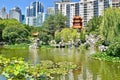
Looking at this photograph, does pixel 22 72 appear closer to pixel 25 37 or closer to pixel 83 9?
pixel 25 37

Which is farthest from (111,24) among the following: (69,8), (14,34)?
(69,8)

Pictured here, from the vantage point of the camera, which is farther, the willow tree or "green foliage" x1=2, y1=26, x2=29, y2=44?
"green foliage" x1=2, y1=26, x2=29, y2=44

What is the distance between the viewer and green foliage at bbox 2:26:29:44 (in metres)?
56.6

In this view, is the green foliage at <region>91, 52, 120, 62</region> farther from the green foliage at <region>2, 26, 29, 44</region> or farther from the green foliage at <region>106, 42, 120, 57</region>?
the green foliage at <region>2, 26, 29, 44</region>

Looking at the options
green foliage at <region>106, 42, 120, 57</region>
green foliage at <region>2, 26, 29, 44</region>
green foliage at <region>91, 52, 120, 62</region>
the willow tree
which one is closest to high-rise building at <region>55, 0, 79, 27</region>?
green foliage at <region>2, 26, 29, 44</region>

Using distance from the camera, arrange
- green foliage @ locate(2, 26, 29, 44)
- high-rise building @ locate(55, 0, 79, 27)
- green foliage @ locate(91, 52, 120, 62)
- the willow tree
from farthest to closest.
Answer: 1. high-rise building @ locate(55, 0, 79, 27)
2. green foliage @ locate(2, 26, 29, 44)
3. the willow tree
4. green foliage @ locate(91, 52, 120, 62)

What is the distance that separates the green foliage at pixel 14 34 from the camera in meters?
56.6

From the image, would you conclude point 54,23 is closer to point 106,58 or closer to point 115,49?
point 106,58

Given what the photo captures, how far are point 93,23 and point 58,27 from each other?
9126 mm

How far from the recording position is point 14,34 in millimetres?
56500

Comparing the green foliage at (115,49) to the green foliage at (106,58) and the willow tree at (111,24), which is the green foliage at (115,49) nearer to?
the green foliage at (106,58)

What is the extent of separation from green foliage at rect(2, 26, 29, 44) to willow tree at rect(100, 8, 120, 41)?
28669mm

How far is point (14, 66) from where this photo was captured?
17.8ft

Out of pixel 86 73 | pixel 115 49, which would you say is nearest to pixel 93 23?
pixel 115 49
